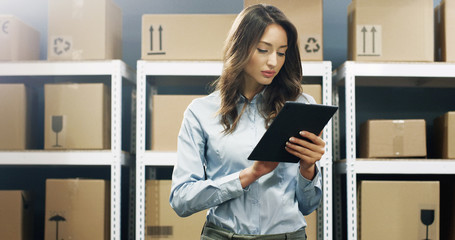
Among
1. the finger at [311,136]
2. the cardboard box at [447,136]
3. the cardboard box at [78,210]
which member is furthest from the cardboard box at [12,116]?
the cardboard box at [447,136]

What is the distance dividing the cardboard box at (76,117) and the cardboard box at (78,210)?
0.62ft

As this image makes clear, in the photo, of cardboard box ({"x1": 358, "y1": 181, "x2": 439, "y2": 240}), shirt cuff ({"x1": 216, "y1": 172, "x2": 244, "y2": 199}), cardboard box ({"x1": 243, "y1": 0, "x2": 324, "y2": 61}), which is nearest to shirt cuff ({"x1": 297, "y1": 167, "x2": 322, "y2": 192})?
shirt cuff ({"x1": 216, "y1": 172, "x2": 244, "y2": 199})

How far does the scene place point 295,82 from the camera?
133 cm

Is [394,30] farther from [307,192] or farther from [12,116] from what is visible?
[12,116]

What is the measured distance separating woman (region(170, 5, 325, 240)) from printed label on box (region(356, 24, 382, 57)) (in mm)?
1308

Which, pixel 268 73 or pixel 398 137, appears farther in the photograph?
pixel 398 137

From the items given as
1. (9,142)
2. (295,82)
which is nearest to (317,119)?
(295,82)

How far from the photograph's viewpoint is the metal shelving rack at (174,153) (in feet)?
8.24

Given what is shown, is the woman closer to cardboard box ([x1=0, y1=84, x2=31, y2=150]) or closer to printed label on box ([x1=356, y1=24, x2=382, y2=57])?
printed label on box ([x1=356, y1=24, x2=382, y2=57])

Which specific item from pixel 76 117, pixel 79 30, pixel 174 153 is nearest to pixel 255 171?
pixel 174 153

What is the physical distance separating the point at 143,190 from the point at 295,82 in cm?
139

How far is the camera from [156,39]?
8.53 feet

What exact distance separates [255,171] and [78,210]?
1577mm

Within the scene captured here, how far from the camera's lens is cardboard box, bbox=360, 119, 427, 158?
2.49 m
